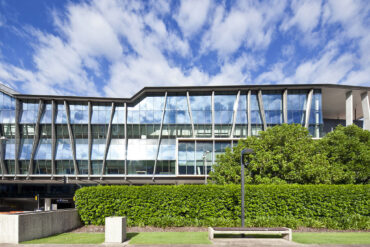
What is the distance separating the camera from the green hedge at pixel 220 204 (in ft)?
44.9

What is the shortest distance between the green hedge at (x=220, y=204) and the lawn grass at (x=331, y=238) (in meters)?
1.30

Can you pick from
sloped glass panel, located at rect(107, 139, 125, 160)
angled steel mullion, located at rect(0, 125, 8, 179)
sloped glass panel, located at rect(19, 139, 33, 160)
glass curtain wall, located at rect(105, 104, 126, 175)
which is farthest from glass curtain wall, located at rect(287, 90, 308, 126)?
angled steel mullion, located at rect(0, 125, 8, 179)

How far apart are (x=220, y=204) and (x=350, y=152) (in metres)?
12.9

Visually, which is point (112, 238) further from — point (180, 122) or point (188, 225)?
point (180, 122)

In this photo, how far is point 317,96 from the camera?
3167cm

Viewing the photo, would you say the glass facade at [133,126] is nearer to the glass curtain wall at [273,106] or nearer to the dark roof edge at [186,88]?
the glass curtain wall at [273,106]

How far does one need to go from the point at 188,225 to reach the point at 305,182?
940 cm

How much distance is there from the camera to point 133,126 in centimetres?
3350

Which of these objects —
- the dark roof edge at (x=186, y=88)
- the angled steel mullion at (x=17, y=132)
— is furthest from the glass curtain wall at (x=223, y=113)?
the angled steel mullion at (x=17, y=132)

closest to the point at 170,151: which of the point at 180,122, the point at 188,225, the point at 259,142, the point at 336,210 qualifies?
the point at 180,122

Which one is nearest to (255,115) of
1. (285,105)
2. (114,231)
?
(285,105)

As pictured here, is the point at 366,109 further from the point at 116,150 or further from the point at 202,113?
the point at 116,150

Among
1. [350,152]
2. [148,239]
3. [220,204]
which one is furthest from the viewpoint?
[350,152]

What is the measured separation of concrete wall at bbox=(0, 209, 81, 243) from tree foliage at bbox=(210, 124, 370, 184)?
11.2m
